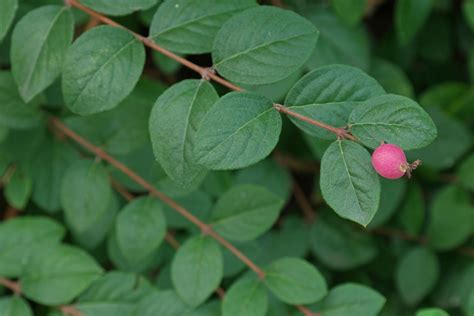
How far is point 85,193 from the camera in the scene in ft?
5.14

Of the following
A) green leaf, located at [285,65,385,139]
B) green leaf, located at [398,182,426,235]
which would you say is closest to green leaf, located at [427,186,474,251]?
green leaf, located at [398,182,426,235]

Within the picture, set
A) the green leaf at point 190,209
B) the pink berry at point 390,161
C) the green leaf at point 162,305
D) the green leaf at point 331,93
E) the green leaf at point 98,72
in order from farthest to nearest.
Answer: the green leaf at point 190,209, the green leaf at point 162,305, the green leaf at point 98,72, the green leaf at point 331,93, the pink berry at point 390,161

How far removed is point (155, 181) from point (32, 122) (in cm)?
31

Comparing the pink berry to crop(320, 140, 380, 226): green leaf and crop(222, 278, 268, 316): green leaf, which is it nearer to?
crop(320, 140, 380, 226): green leaf

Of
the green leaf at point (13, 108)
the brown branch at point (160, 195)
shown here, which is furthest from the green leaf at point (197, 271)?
the green leaf at point (13, 108)

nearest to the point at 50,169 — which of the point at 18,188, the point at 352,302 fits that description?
the point at 18,188

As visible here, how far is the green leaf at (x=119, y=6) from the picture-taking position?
129 centimetres

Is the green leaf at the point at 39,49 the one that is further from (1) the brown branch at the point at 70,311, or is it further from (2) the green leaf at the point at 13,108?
(1) the brown branch at the point at 70,311

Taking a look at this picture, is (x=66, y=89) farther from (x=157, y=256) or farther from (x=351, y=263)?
(x=351, y=263)

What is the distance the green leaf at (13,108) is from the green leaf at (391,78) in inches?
35.7

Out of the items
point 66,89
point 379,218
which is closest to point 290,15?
point 66,89

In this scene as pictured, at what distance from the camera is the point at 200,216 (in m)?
1.67

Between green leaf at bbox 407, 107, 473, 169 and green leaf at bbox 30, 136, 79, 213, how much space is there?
3.04 feet

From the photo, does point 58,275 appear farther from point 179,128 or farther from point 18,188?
point 179,128
